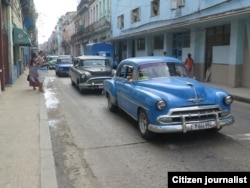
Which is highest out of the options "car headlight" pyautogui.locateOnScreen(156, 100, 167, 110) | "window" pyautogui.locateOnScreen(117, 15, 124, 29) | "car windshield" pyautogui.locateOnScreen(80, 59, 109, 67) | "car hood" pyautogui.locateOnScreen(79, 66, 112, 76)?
"window" pyautogui.locateOnScreen(117, 15, 124, 29)

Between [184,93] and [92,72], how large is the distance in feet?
28.9

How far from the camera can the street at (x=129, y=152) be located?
5.17 m

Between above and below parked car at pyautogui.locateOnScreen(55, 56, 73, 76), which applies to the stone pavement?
below

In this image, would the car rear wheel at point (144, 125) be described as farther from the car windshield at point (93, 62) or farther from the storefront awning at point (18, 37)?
the storefront awning at point (18, 37)

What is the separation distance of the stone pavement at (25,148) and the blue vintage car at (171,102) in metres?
1.98

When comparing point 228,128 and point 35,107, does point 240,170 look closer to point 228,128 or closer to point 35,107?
point 228,128

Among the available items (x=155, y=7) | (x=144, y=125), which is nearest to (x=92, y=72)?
(x=144, y=125)

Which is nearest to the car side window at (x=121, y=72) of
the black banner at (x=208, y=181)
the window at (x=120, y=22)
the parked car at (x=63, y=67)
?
the black banner at (x=208, y=181)

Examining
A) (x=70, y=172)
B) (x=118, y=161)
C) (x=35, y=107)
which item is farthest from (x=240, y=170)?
(x=35, y=107)

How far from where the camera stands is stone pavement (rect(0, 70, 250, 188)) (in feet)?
16.0

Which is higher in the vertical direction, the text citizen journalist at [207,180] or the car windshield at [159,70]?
the car windshield at [159,70]

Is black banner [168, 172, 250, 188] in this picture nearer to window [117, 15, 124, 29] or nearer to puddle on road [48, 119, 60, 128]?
puddle on road [48, 119, 60, 128]

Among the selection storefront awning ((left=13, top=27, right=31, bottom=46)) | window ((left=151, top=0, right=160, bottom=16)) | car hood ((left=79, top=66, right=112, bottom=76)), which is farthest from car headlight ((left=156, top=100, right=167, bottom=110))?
window ((left=151, top=0, right=160, bottom=16))

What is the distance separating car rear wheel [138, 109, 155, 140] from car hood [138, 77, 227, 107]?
484 millimetres
